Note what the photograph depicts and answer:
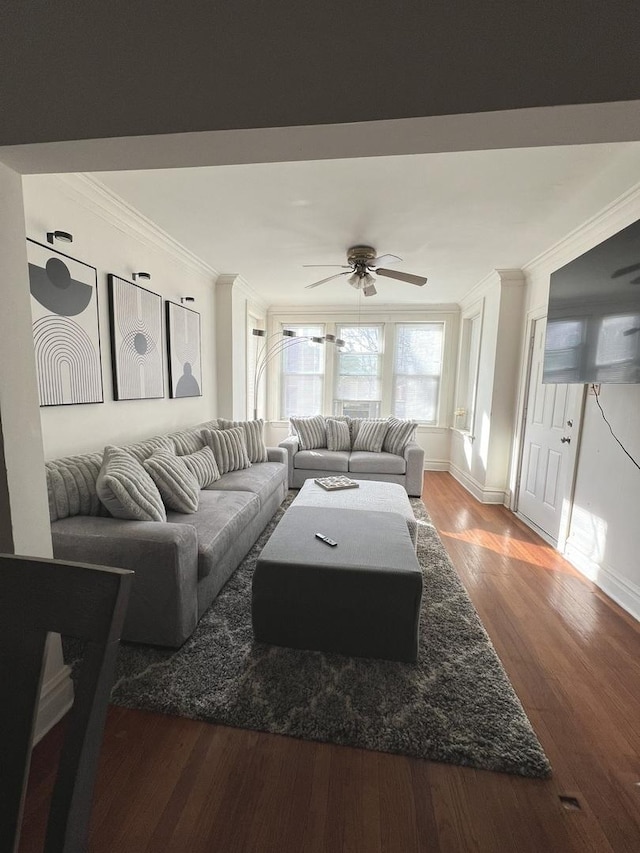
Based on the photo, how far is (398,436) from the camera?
4434 millimetres

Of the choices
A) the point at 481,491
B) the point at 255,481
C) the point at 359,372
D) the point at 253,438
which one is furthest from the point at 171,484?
the point at 359,372

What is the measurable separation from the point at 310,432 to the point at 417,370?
210cm

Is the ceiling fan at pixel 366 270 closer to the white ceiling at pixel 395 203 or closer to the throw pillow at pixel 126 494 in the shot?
the white ceiling at pixel 395 203

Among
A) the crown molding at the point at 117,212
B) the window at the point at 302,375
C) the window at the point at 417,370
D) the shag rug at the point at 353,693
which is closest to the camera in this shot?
the shag rug at the point at 353,693

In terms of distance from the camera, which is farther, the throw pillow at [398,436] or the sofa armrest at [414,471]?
the throw pillow at [398,436]

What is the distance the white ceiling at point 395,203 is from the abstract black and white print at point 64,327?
64 cm

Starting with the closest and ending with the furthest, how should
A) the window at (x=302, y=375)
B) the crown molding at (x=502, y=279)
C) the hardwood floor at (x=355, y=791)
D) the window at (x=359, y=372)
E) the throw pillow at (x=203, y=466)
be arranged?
the hardwood floor at (x=355, y=791) → the throw pillow at (x=203, y=466) → the crown molding at (x=502, y=279) → the window at (x=359, y=372) → the window at (x=302, y=375)

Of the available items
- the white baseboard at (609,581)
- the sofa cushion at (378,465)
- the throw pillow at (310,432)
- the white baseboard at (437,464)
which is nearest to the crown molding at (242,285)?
the throw pillow at (310,432)

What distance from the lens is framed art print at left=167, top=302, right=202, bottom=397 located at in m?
3.34

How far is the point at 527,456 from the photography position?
3645 mm

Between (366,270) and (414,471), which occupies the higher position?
(366,270)

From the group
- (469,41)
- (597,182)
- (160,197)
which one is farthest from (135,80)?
(597,182)

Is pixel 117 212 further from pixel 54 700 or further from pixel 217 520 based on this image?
pixel 54 700

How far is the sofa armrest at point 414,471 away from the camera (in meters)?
4.09
